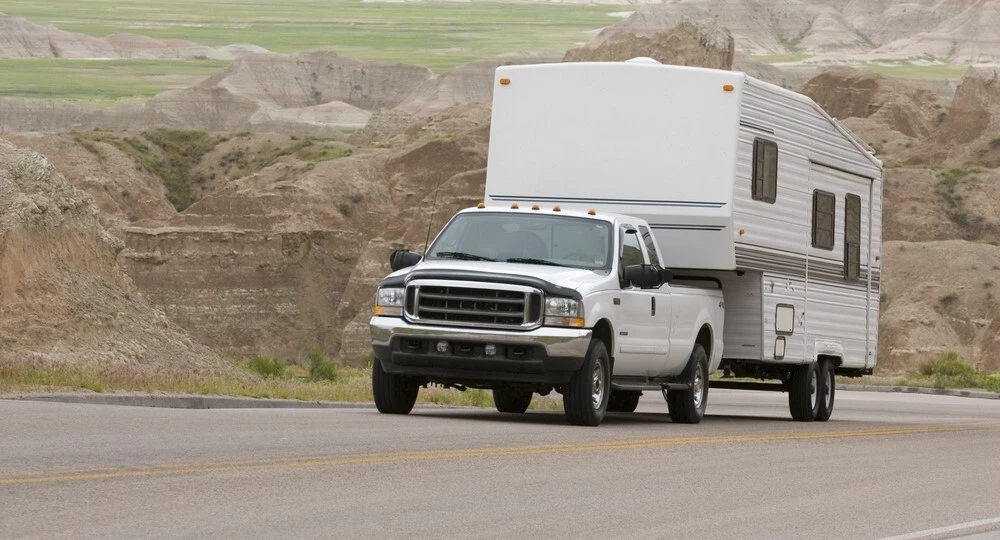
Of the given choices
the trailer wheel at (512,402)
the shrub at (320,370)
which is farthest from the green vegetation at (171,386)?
the shrub at (320,370)

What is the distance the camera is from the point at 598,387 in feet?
56.1

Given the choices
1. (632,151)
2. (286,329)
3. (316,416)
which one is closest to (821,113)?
(632,151)

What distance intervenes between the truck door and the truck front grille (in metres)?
1.33

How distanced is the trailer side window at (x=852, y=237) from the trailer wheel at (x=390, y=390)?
810cm

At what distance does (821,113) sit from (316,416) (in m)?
9.08

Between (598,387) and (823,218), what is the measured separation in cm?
641

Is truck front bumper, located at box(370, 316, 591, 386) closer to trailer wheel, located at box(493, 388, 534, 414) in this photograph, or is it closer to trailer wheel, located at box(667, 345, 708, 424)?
trailer wheel, located at box(667, 345, 708, 424)

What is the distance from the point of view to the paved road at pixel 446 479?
9.46 meters

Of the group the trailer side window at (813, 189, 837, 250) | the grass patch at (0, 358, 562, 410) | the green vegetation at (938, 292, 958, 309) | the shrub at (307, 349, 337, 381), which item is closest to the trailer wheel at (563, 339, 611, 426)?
the grass patch at (0, 358, 562, 410)

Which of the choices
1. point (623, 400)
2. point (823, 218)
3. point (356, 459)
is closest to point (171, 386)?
point (623, 400)

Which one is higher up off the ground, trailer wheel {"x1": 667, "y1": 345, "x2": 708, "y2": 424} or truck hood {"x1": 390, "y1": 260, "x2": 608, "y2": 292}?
truck hood {"x1": 390, "y1": 260, "x2": 608, "y2": 292}

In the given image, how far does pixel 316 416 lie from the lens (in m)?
16.9

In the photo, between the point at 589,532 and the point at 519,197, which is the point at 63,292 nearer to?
the point at 519,197

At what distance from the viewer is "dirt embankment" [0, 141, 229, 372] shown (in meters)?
27.1
